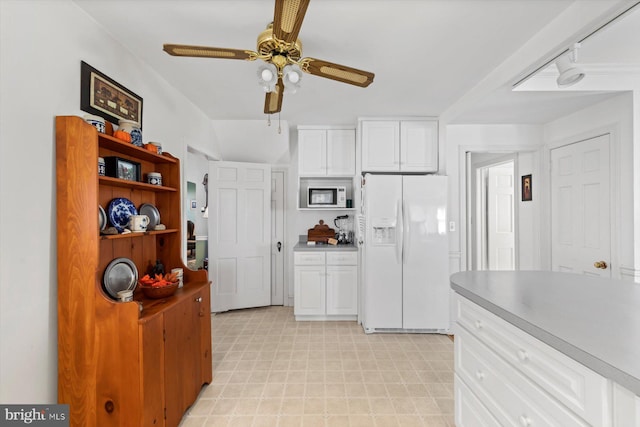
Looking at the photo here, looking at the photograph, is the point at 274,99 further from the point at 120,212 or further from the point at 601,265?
the point at 601,265

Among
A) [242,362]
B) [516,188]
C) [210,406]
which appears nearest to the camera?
[210,406]

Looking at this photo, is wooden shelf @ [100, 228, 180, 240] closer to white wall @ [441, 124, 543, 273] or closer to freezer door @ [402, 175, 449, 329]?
freezer door @ [402, 175, 449, 329]

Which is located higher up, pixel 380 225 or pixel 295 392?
pixel 380 225

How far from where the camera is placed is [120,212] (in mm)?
1746

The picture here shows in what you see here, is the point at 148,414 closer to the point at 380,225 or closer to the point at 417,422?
the point at 417,422

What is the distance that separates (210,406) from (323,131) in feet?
10.1

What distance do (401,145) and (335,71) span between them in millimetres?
2082

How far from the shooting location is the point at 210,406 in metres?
2.02

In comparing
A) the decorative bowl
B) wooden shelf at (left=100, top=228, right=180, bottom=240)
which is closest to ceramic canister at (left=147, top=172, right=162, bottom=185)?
wooden shelf at (left=100, top=228, right=180, bottom=240)

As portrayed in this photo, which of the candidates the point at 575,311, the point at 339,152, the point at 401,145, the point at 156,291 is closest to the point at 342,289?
the point at 339,152

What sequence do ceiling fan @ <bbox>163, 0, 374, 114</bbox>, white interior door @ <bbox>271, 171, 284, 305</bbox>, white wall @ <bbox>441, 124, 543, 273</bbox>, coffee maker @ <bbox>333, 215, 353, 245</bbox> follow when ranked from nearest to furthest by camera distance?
ceiling fan @ <bbox>163, 0, 374, 114</bbox>
white wall @ <bbox>441, 124, 543, 273</bbox>
coffee maker @ <bbox>333, 215, 353, 245</bbox>
white interior door @ <bbox>271, 171, 284, 305</bbox>

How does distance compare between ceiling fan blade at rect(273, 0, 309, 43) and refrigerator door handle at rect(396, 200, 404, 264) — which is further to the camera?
refrigerator door handle at rect(396, 200, 404, 264)

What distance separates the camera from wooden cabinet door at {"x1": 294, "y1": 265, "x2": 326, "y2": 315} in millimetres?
3570

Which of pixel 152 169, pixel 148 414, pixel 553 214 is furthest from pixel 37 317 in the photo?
pixel 553 214
